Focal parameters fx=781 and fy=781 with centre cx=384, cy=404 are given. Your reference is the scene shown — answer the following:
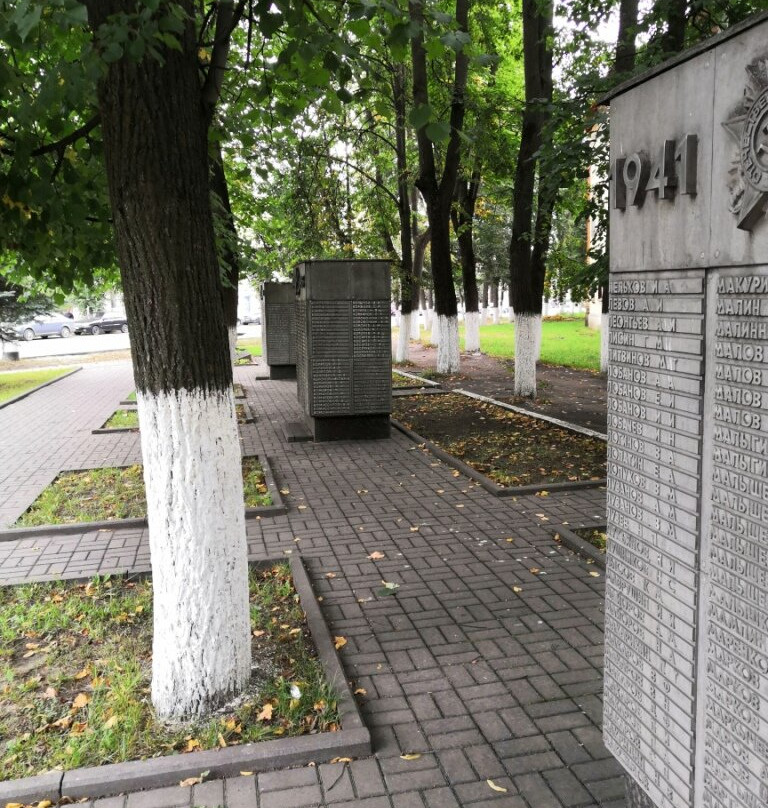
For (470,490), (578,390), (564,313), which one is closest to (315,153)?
(578,390)

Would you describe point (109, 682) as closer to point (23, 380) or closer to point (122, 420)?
point (122, 420)

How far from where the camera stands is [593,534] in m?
6.18

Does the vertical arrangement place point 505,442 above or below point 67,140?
below

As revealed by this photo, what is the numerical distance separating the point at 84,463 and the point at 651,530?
8.07 meters

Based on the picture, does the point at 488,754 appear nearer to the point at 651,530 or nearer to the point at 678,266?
the point at 651,530

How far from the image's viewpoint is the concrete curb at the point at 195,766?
121 inches

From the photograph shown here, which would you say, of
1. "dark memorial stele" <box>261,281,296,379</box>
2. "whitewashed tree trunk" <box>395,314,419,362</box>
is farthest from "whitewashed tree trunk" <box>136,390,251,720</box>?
"whitewashed tree trunk" <box>395,314,419,362</box>

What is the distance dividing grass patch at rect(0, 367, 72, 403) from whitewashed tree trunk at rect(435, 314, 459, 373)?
28.7 ft

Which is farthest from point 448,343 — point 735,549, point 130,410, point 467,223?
point 735,549

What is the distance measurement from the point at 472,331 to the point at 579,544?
16872 millimetres

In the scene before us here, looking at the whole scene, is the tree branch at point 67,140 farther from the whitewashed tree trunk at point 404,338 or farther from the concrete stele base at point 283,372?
the whitewashed tree trunk at point 404,338

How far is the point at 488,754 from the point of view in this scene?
333cm

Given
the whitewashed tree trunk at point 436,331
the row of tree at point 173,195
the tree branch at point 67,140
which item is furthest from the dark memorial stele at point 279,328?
the tree branch at point 67,140

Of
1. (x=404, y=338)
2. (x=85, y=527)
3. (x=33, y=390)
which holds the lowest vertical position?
(x=85, y=527)
